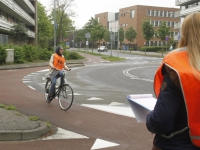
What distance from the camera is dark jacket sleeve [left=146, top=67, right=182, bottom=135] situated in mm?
1842

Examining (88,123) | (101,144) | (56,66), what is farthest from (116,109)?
(101,144)

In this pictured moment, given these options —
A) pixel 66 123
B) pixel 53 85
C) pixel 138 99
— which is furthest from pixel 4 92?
pixel 138 99

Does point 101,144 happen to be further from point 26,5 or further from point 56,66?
point 26,5

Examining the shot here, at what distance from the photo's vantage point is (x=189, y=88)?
1771mm

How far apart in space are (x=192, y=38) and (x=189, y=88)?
0.34 metres

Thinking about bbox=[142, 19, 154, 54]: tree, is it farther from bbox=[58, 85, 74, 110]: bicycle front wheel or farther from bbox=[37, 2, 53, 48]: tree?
bbox=[58, 85, 74, 110]: bicycle front wheel

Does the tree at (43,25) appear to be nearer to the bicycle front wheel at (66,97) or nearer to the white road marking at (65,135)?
the bicycle front wheel at (66,97)

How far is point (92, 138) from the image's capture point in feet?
18.0

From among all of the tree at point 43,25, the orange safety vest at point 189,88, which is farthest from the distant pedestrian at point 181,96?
the tree at point 43,25

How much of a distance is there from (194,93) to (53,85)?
24.1 feet

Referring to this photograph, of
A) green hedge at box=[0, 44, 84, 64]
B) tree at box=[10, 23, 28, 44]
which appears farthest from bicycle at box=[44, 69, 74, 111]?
tree at box=[10, 23, 28, 44]

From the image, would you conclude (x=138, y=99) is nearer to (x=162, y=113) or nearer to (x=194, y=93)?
(x=162, y=113)

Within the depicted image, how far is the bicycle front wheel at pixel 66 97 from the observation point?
26.6 ft

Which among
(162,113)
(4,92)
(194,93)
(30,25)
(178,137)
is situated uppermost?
(30,25)
